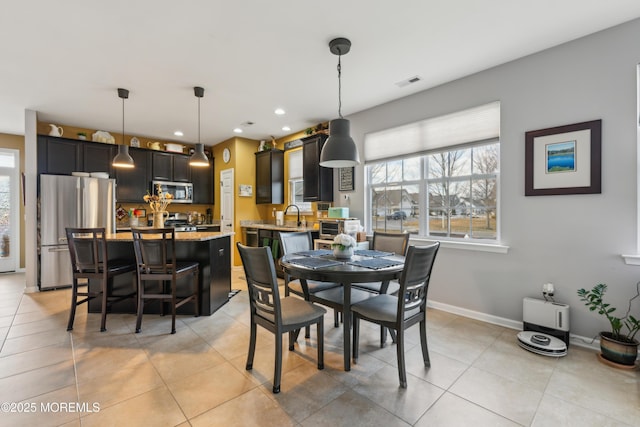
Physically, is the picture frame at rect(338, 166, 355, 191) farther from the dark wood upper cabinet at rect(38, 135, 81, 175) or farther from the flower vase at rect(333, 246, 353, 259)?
the dark wood upper cabinet at rect(38, 135, 81, 175)

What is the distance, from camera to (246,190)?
246 inches

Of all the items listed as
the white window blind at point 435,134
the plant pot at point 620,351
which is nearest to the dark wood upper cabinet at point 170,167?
the white window blind at point 435,134

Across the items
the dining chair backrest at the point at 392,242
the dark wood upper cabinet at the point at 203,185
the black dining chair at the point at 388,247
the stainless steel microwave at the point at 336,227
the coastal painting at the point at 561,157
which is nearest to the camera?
the coastal painting at the point at 561,157

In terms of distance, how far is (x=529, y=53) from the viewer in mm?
2912

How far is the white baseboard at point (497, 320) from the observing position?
2.61 metres

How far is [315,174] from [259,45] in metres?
2.45

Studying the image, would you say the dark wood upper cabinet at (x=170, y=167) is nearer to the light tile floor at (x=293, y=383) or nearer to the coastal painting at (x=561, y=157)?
the light tile floor at (x=293, y=383)

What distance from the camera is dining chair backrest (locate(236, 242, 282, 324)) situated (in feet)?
6.50

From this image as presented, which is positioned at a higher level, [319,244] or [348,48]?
[348,48]

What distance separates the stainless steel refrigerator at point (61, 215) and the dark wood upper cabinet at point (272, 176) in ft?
9.00

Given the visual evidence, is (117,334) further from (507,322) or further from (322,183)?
(507,322)

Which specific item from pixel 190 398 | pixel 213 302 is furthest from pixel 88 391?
pixel 213 302

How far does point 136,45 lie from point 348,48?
77.7 inches

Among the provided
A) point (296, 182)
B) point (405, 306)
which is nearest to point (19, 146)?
point (296, 182)
